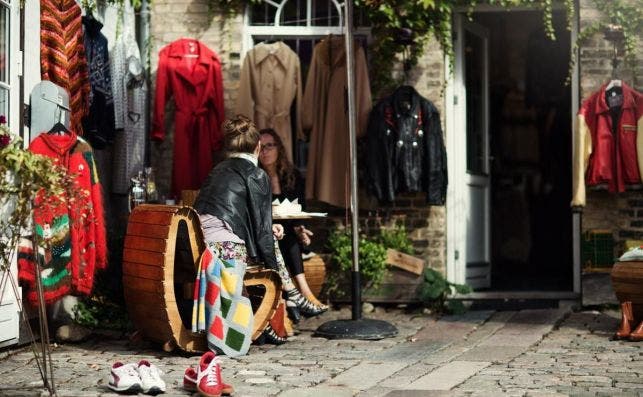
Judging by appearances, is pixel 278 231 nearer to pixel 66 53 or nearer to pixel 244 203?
pixel 244 203

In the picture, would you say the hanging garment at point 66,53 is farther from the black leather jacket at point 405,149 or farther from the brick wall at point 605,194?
the brick wall at point 605,194

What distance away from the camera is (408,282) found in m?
9.73

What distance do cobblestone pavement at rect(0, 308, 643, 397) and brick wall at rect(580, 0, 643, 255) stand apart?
2.86 ft

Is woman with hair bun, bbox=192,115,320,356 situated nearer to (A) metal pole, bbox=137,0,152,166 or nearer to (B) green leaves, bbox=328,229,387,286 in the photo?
(B) green leaves, bbox=328,229,387,286

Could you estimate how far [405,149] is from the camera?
9.47 metres

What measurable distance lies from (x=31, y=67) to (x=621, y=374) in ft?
14.6

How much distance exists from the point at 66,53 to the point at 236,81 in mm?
2232

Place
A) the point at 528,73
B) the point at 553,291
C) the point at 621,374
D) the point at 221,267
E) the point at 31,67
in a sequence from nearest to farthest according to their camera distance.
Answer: the point at 621,374
the point at 221,267
the point at 31,67
the point at 553,291
the point at 528,73

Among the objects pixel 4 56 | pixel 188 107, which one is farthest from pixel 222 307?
pixel 188 107

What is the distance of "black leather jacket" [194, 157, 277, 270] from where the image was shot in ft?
24.6

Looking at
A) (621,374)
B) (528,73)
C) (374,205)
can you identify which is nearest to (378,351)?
(621,374)

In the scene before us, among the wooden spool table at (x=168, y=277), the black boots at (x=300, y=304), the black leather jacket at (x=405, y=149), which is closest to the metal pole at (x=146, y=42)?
the black leather jacket at (x=405, y=149)

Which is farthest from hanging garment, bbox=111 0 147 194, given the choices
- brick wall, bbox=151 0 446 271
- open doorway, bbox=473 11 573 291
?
open doorway, bbox=473 11 573 291

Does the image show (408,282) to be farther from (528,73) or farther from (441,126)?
(528,73)
